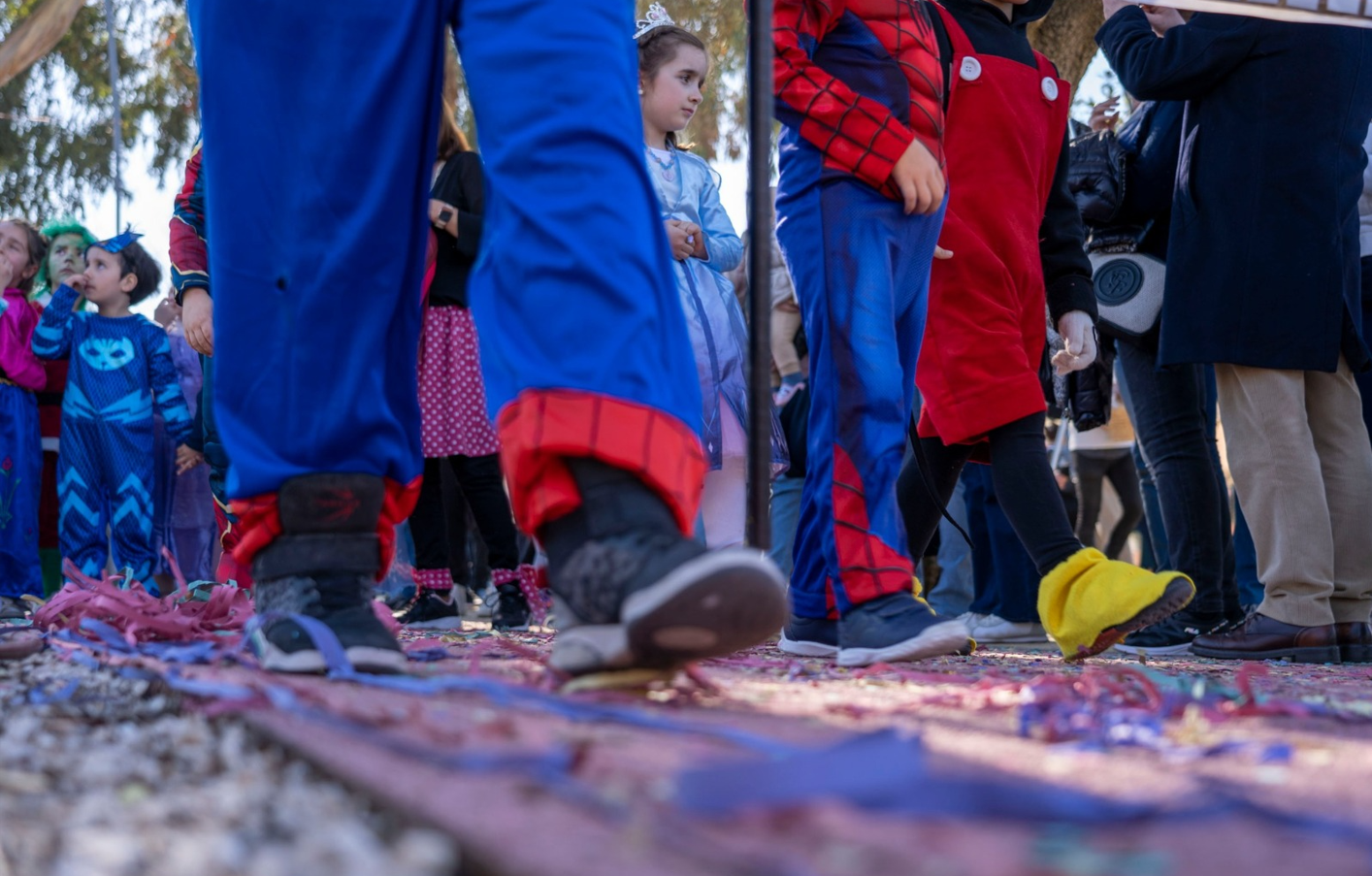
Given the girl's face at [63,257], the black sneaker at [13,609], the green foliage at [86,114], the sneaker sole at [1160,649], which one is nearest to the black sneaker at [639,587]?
the sneaker sole at [1160,649]

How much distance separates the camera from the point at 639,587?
1.30 meters

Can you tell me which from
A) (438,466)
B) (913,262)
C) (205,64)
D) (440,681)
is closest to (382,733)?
(440,681)

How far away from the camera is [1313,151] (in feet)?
10.5

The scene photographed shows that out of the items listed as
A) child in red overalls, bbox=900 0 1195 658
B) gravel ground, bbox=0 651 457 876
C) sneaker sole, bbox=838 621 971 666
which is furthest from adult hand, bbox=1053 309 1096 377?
gravel ground, bbox=0 651 457 876

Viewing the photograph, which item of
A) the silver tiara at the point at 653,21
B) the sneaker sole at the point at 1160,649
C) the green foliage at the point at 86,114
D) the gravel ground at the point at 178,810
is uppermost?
the green foliage at the point at 86,114

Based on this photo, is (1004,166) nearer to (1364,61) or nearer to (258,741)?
(1364,61)

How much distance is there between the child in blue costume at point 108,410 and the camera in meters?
5.50

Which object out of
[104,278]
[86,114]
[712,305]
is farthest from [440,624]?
[86,114]

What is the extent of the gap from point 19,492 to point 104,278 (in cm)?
103

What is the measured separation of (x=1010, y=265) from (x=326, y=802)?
2.37 meters

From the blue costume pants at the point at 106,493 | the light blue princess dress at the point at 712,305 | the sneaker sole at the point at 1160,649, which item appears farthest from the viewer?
the blue costume pants at the point at 106,493

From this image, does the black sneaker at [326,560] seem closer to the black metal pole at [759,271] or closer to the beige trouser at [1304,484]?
the black metal pole at [759,271]

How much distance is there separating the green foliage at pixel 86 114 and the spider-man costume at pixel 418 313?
11547 millimetres

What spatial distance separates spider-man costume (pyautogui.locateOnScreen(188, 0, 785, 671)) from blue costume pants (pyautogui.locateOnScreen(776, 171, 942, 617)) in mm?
871
